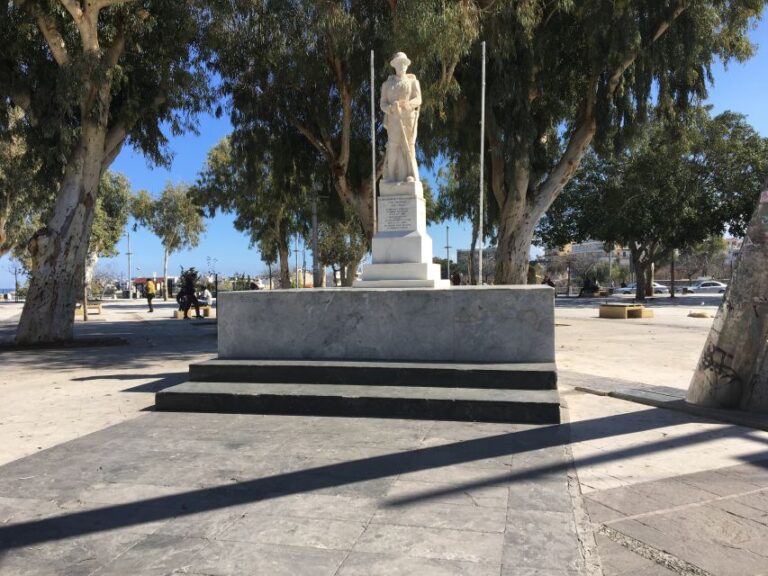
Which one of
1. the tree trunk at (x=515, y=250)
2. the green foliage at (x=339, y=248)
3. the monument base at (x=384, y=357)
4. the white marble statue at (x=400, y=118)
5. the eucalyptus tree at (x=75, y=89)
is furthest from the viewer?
the green foliage at (x=339, y=248)

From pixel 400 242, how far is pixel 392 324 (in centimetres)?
188

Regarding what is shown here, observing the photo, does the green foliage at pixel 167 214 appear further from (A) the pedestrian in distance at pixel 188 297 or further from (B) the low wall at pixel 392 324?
(B) the low wall at pixel 392 324

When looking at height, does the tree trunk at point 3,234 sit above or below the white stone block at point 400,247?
above

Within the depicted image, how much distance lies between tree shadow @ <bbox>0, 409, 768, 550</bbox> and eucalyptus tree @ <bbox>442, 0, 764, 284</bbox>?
11.1 metres

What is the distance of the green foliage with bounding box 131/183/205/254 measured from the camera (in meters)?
49.0

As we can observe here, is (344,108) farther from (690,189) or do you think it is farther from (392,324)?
(690,189)

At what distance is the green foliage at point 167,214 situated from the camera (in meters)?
49.0

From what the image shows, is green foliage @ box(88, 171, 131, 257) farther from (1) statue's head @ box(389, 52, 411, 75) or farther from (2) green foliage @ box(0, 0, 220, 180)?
(1) statue's head @ box(389, 52, 411, 75)

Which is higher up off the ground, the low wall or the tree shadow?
the low wall

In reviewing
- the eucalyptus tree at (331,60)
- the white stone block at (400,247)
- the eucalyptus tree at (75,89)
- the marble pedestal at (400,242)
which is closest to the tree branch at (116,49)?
the eucalyptus tree at (75,89)

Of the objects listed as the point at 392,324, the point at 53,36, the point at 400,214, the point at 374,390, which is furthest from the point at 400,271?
the point at 53,36

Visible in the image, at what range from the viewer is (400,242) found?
27.6 feet

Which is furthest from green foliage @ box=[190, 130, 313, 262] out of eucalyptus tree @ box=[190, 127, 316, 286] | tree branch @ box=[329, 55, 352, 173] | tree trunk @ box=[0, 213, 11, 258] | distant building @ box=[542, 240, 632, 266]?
distant building @ box=[542, 240, 632, 266]

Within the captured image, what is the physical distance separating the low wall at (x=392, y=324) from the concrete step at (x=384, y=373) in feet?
0.99
